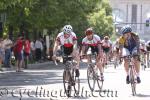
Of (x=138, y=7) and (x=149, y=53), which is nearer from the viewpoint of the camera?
(x=149, y=53)

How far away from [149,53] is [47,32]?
1750cm

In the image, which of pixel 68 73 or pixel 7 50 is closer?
pixel 68 73

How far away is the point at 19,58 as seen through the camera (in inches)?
1358

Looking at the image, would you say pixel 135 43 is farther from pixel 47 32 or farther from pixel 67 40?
pixel 47 32

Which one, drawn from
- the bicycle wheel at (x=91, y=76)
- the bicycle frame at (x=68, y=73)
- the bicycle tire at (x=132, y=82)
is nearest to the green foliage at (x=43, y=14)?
the bicycle wheel at (x=91, y=76)

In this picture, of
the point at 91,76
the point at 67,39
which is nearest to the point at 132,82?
the point at 91,76

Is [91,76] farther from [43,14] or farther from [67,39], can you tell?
[43,14]

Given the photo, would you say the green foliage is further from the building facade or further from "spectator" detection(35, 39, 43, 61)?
the building facade

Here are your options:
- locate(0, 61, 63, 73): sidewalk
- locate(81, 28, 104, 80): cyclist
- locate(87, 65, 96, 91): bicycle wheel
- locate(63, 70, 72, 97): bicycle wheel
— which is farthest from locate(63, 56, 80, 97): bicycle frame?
locate(0, 61, 63, 73): sidewalk

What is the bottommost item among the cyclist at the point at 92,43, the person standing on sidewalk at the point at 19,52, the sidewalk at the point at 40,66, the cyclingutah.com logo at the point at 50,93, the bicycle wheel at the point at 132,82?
the sidewalk at the point at 40,66

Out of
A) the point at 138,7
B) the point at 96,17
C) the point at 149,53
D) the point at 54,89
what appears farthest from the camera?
the point at 138,7

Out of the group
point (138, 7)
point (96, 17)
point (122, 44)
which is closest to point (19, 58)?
point (122, 44)

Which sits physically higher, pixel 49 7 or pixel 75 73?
pixel 49 7

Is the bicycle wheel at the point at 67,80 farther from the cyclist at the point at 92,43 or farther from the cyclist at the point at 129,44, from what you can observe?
the cyclist at the point at 129,44
